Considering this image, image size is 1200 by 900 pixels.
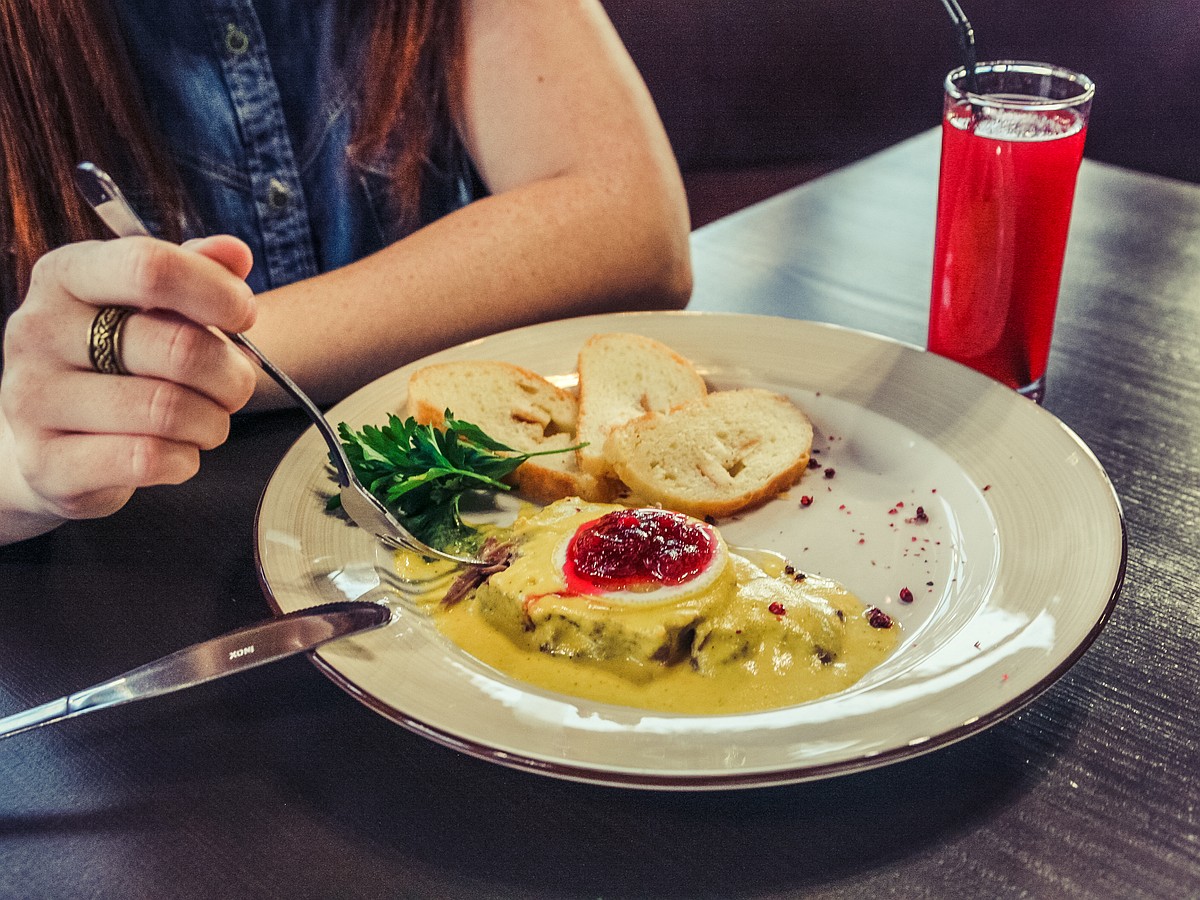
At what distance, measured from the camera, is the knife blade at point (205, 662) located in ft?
3.00

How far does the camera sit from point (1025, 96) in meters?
1.50

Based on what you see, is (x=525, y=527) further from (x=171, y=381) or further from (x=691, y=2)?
(x=691, y=2)

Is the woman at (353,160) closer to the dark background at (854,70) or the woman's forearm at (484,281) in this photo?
the woman's forearm at (484,281)

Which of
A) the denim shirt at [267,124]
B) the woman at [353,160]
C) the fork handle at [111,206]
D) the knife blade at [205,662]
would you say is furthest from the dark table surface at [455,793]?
the denim shirt at [267,124]

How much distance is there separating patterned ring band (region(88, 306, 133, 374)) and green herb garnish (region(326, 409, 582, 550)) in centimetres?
28

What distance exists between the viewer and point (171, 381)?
1061 millimetres

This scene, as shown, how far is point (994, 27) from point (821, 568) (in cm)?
362

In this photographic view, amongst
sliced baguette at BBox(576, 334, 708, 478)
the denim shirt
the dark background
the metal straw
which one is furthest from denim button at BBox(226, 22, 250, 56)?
the dark background

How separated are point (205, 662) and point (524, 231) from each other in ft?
2.97

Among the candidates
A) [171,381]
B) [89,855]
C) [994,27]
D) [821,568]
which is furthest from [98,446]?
[994,27]

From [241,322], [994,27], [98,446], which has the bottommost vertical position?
[994,27]

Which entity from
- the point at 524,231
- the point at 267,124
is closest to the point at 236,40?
the point at 267,124

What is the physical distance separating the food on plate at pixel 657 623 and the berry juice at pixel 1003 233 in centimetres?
55

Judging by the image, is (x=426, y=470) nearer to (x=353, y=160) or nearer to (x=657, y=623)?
(x=657, y=623)
